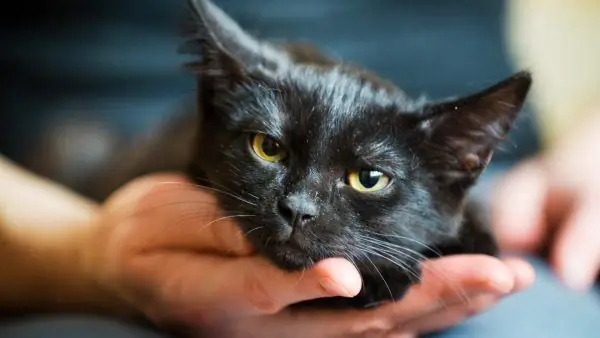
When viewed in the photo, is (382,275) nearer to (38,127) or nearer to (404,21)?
(404,21)

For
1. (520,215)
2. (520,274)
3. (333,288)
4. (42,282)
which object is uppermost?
(520,215)

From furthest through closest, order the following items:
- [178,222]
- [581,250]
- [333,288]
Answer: [581,250], [178,222], [333,288]

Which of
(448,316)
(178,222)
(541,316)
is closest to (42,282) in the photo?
(178,222)

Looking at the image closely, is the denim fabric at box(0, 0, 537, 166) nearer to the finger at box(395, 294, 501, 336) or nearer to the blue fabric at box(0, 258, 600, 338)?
the blue fabric at box(0, 258, 600, 338)

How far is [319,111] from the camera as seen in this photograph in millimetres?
982

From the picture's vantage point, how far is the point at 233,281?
3.17 ft

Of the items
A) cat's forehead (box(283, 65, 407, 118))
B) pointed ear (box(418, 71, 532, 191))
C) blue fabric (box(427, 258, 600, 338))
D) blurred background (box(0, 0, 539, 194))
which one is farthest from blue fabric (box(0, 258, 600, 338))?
blurred background (box(0, 0, 539, 194))

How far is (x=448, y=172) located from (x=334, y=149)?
0.18 metres

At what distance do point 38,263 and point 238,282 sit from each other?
18.0 inches

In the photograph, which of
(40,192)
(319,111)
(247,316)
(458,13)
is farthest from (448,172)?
(458,13)

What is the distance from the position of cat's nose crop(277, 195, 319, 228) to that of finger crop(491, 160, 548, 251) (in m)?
0.49

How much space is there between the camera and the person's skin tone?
92 centimetres

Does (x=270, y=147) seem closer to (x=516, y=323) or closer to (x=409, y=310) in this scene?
(x=409, y=310)

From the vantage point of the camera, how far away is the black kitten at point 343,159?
931 millimetres
